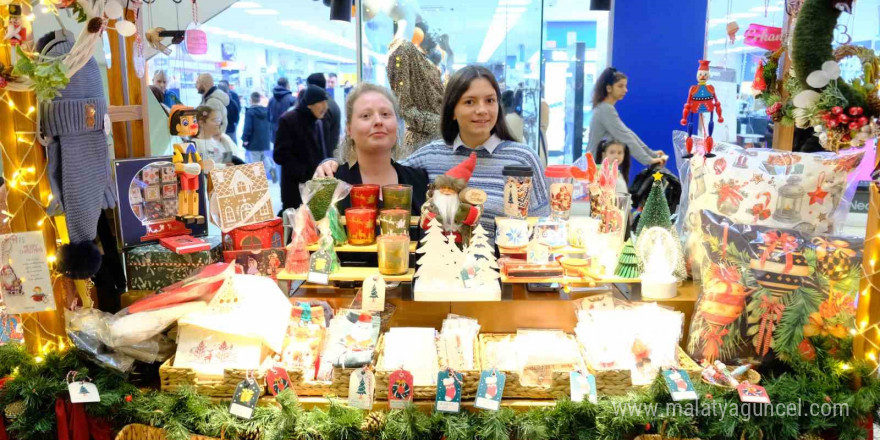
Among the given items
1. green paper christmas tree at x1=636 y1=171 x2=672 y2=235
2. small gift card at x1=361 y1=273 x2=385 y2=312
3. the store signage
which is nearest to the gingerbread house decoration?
small gift card at x1=361 y1=273 x2=385 y2=312

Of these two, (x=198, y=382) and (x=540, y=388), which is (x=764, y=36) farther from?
(x=198, y=382)

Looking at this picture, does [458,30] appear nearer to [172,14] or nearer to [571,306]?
[172,14]

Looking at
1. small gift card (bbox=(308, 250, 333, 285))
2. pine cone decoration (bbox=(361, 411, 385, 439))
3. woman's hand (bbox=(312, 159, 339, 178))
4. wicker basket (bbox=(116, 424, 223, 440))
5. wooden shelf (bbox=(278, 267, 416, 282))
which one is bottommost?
wicker basket (bbox=(116, 424, 223, 440))

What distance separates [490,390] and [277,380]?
668 millimetres

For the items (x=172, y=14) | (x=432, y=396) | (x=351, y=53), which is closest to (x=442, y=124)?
(x=432, y=396)

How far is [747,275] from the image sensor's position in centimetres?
216

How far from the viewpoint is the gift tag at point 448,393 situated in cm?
202

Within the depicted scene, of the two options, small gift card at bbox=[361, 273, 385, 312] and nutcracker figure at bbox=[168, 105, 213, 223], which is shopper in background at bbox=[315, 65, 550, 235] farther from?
small gift card at bbox=[361, 273, 385, 312]

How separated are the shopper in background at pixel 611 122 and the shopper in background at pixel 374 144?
1907 mm

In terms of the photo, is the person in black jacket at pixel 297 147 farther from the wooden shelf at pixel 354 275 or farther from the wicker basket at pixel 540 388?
the wicker basket at pixel 540 388

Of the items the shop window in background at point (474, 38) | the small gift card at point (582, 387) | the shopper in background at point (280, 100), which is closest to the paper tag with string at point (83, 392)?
the small gift card at point (582, 387)

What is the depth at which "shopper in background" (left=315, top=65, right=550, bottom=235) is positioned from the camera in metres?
2.81

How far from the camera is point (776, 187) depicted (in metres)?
2.26

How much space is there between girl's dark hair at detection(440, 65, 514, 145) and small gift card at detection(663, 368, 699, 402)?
4.23 feet
